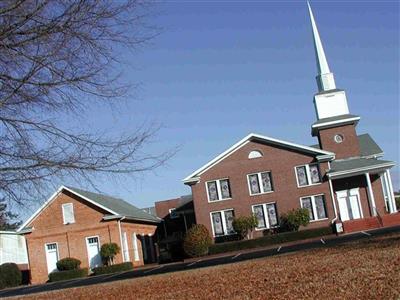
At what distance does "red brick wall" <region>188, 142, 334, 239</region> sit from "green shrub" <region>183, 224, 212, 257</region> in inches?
123

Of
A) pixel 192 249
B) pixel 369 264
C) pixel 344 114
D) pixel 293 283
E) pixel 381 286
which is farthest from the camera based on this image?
pixel 344 114

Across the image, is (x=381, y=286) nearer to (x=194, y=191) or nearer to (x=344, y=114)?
(x=194, y=191)

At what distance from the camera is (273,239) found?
40.1 metres

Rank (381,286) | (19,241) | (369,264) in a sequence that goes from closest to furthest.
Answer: (381,286), (369,264), (19,241)

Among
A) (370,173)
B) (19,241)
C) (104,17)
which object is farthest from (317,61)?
(104,17)

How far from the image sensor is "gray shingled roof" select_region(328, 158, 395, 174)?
42.9 meters

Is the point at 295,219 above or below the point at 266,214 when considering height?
below

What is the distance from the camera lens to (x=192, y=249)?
41.0 metres

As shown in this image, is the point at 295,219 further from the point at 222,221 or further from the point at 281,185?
the point at 222,221

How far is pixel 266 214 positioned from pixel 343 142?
9326 mm

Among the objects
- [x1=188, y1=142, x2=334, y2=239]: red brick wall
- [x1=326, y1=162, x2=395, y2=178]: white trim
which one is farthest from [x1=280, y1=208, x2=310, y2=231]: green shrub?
[x1=326, y1=162, x2=395, y2=178]: white trim

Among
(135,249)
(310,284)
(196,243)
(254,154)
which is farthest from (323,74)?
(310,284)

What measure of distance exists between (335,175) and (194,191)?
10.9 meters

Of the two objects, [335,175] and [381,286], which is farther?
[335,175]
